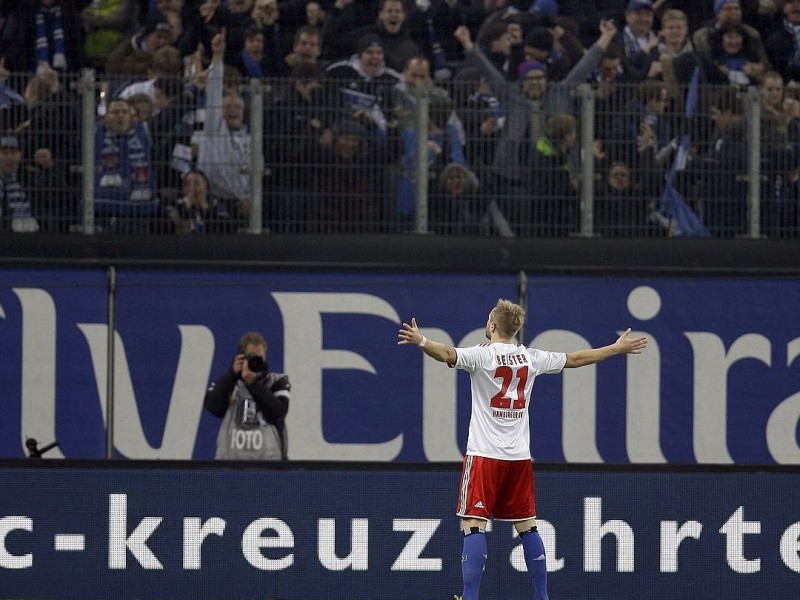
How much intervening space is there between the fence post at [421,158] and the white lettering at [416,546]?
4050 mm

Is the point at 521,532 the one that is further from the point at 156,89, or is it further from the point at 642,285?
the point at 156,89

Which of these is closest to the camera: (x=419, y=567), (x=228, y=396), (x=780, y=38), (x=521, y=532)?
(x=521, y=532)

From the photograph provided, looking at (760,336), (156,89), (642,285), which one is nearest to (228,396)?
(156,89)

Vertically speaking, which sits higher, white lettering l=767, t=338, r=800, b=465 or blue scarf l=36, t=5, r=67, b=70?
blue scarf l=36, t=5, r=67, b=70

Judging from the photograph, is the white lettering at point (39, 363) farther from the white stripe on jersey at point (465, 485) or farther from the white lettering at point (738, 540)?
the white lettering at point (738, 540)

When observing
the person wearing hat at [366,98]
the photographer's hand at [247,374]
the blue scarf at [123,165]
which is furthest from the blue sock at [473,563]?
the blue scarf at [123,165]

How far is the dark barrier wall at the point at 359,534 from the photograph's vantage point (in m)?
9.31

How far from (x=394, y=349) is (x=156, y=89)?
9.59 ft

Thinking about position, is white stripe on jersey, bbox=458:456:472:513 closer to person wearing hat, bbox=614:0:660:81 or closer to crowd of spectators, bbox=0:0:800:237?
crowd of spectators, bbox=0:0:800:237

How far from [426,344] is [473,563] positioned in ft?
4.19

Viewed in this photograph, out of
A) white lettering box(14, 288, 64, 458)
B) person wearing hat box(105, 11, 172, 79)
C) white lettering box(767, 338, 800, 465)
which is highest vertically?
person wearing hat box(105, 11, 172, 79)

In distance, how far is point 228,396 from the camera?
11.3m

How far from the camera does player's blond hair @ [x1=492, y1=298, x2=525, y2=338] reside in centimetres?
827

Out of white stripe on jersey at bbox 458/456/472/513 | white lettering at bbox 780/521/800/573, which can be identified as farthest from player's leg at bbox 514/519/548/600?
→ white lettering at bbox 780/521/800/573
